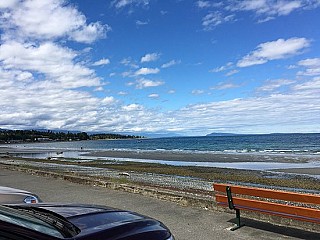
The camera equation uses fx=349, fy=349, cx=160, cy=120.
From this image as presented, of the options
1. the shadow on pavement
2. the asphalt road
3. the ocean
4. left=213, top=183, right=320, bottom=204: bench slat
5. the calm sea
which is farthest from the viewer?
the calm sea

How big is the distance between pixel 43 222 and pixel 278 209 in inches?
165

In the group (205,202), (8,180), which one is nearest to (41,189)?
(8,180)

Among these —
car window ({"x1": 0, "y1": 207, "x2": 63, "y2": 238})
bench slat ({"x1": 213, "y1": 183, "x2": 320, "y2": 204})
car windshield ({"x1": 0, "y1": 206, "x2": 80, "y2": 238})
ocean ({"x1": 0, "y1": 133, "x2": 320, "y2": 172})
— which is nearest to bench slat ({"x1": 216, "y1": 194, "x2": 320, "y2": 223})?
bench slat ({"x1": 213, "y1": 183, "x2": 320, "y2": 204})

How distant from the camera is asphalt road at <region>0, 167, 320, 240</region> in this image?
5840mm

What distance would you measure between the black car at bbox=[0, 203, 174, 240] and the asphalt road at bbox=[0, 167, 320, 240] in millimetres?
2785

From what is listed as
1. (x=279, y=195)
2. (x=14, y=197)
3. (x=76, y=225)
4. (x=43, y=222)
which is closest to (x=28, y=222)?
(x=43, y=222)

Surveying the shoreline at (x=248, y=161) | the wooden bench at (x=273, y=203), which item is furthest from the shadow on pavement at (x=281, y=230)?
the shoreline at (x=248, y=161)

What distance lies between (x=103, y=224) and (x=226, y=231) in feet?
12.0

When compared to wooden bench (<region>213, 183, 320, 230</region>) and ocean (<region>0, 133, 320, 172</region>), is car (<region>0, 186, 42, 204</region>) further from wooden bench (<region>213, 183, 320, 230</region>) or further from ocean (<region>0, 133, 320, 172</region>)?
ocean (<region>0, 133, 320, 172</region>)

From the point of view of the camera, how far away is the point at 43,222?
2840mm

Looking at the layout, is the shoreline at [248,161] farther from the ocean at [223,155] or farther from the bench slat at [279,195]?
the bench slat at [279,195]

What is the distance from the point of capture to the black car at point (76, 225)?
7.75 feet

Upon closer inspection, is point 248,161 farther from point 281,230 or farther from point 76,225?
point 76,225

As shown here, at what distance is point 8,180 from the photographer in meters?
14.1
